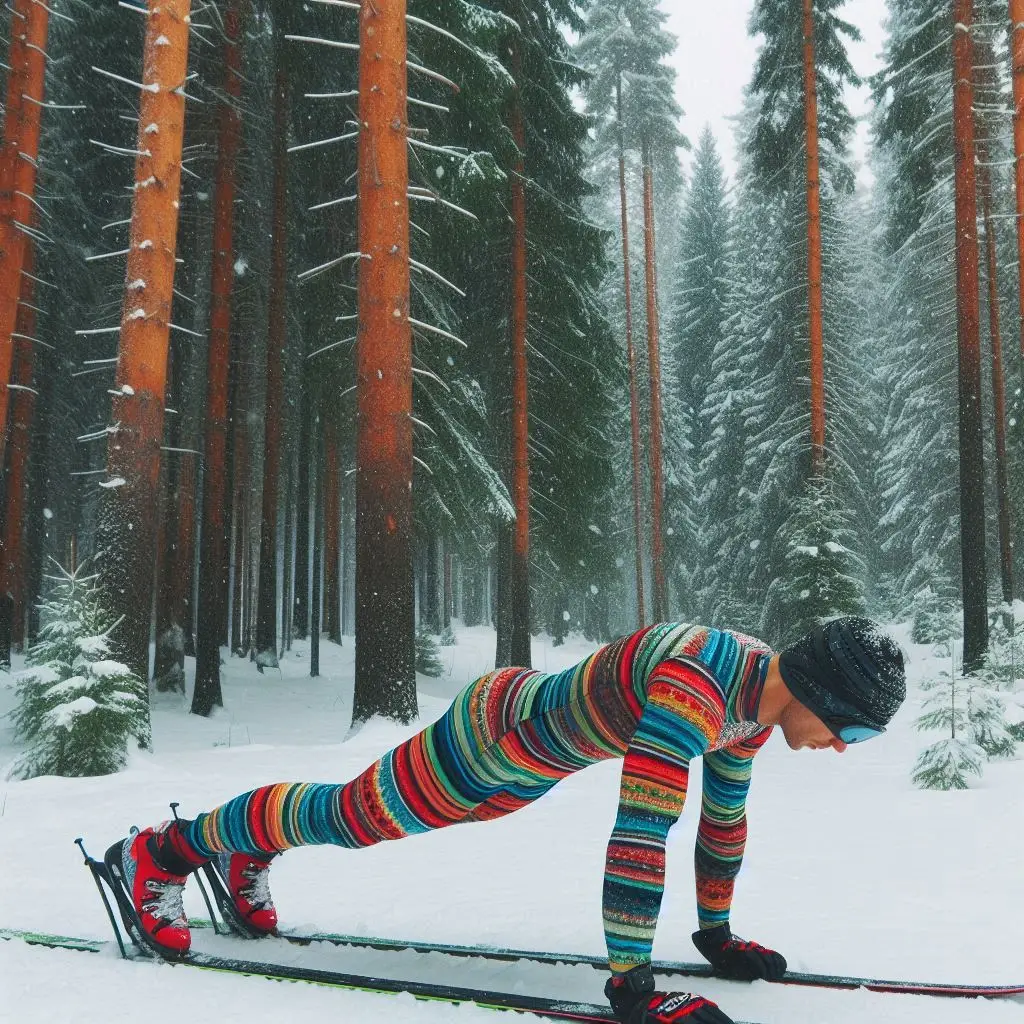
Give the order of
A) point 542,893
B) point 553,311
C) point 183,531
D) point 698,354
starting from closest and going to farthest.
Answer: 1. point 542,893
2. point 183,531
3. point 553,311
4. point 698,354

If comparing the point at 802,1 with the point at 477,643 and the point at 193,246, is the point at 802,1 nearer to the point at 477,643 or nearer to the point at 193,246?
the point at 193,246

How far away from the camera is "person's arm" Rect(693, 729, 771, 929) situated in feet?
9.17

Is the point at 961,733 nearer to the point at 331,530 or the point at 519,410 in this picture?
the point at 519,410

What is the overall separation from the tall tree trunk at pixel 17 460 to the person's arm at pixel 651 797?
14857 millimetres

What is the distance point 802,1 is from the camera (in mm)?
16453

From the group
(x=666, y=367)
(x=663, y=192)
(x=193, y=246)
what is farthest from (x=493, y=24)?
(x=663, y=192)

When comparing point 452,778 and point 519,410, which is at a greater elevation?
point 519,410

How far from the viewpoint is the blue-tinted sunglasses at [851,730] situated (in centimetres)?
229

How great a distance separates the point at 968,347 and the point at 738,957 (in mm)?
13348

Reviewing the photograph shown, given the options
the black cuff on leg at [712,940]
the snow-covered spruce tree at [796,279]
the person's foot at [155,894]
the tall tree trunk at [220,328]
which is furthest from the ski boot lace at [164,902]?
the snow-covered spruce tree at [796,279]

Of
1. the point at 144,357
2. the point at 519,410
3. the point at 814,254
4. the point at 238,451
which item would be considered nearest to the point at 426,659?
the point at 519,410

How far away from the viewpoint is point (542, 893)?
4020 mm

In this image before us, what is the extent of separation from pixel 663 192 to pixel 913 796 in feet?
106

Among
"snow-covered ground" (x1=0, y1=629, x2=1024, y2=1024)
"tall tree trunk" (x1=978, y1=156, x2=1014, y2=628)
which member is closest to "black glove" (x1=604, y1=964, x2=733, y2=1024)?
Answer: "snow-covered ground" (x1=0, y1=629, x2=1024, y2=1024)
